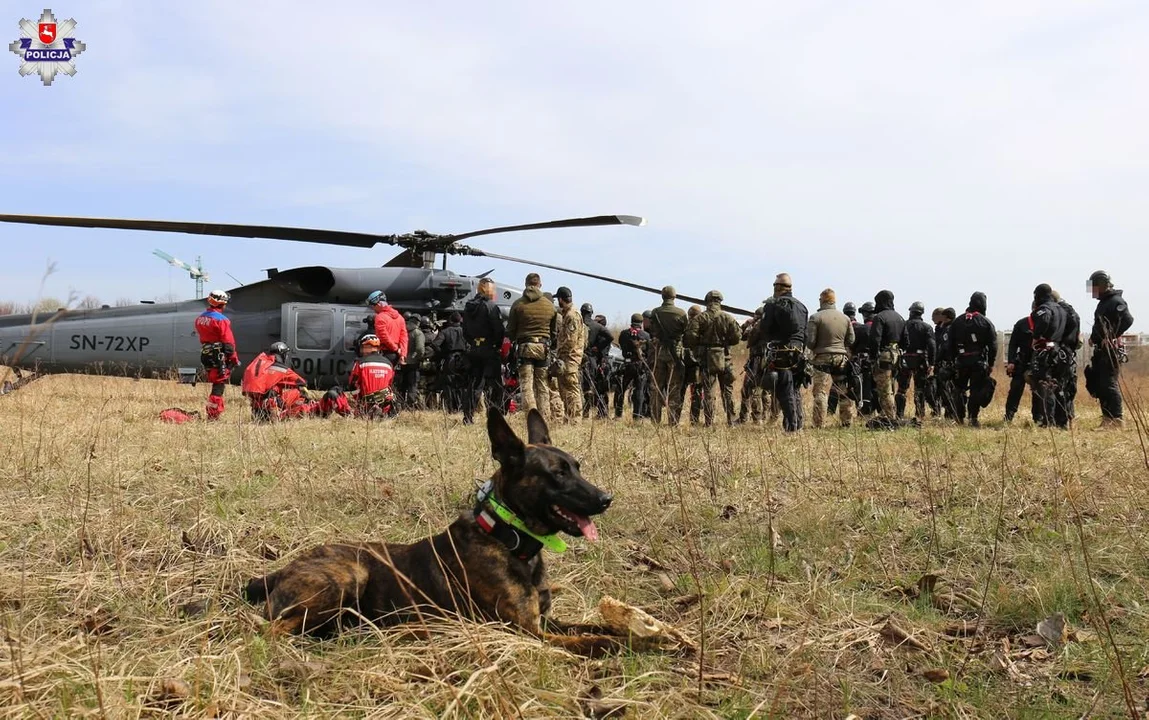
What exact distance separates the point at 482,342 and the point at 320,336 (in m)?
3.59

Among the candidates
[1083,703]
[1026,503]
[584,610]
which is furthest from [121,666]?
[1026,503]

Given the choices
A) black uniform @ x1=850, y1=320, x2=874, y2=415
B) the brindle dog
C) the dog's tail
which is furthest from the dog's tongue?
black uniform @ x1=850, y1=320, x2=874, y2=415

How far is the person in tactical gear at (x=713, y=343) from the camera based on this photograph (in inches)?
460

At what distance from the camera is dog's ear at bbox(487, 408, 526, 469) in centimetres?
323

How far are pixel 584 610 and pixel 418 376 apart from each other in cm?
1062

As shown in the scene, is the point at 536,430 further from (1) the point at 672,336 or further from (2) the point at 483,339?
(1) the point at 672,336

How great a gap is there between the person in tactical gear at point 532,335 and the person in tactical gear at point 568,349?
13 centimetres

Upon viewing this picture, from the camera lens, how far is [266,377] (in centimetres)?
1048

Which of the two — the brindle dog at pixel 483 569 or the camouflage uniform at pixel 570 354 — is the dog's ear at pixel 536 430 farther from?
the camouflage uniform at pixel 570 354

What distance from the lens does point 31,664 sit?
2523mm

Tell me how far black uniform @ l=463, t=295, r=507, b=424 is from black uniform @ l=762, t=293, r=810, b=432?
3644 mm

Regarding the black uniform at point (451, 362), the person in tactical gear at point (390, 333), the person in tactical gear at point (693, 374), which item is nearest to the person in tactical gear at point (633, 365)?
the person in tactical gear at point (693, 374)

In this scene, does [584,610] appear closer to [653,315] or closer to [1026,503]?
[1026,503]

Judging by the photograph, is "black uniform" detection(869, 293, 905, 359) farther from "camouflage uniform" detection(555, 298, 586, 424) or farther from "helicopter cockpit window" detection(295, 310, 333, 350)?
"helicopter cockpit window" detection(295, 310, 333, 350)
